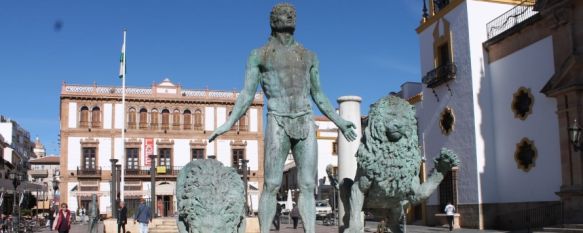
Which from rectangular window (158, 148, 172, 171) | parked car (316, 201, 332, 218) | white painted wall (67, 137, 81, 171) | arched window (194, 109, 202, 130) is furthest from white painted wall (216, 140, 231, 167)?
parked car (316, 201, 332, 218)

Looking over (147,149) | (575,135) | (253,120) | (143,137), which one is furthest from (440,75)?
(143,137)

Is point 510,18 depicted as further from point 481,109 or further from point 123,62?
point 123,62

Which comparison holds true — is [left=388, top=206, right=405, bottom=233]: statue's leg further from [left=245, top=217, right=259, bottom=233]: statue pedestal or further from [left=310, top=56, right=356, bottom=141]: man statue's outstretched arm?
[left=245, top=217, right=259, bottom=233]: statue pedestal

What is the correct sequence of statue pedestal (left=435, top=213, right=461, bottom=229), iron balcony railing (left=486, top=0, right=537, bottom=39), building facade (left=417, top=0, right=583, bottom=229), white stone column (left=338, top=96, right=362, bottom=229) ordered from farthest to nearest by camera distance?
statue pedestal (left=435, top=213, right=461, bottom=229)
iron balcony railing (left=486, top=0, right=537, bottom=39)
building facade (left=417, top=0, right=583, bottom=229)
white stone column (left=338, top=96, right=362, bottom=229)

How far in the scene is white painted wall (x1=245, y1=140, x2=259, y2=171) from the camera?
51531mm

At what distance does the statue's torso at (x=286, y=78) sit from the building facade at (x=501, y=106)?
A: 1396cm

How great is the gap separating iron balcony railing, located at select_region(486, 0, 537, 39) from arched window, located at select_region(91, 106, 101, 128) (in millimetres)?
34638

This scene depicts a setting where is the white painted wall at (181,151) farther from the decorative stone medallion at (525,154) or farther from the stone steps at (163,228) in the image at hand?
the decorative stone medallion at (525,154)

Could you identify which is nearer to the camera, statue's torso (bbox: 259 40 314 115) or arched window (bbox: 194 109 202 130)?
statue's torso (bbox: 259 40 314 115)

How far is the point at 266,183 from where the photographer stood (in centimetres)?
558

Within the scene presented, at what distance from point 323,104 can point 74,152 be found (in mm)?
46646

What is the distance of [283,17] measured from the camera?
5.72m

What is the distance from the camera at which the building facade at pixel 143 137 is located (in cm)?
4869

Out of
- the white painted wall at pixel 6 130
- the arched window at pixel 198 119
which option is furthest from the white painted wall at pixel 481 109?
the white painted wall at pixel 6 130
